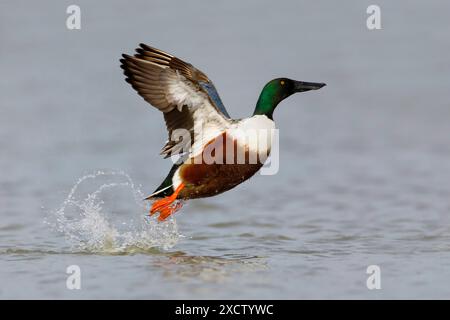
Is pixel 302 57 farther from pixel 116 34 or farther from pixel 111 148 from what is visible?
pixel 111 148

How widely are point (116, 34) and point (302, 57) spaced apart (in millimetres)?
2756

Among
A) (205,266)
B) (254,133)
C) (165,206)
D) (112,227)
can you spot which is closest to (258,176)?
(112,227)

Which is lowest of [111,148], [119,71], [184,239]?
[184,239]

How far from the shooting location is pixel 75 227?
6934 mm

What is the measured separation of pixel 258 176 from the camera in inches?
373

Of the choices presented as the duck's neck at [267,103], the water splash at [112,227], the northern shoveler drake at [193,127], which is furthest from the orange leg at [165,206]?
the duck's neck at [267,103]

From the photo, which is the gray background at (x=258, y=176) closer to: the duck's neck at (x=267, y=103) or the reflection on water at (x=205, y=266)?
the reflection on water at (x=205, y=266)

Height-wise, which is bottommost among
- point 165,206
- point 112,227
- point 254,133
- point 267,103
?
point 112,227

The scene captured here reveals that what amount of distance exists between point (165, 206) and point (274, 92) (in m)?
1.10

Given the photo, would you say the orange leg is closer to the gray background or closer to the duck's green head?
the gray background

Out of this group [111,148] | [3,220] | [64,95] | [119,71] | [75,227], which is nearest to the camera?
[75,227]

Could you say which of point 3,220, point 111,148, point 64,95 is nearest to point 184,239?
point 3,220

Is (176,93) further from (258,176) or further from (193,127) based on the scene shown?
(258,176)

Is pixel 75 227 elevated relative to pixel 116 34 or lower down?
lower down
